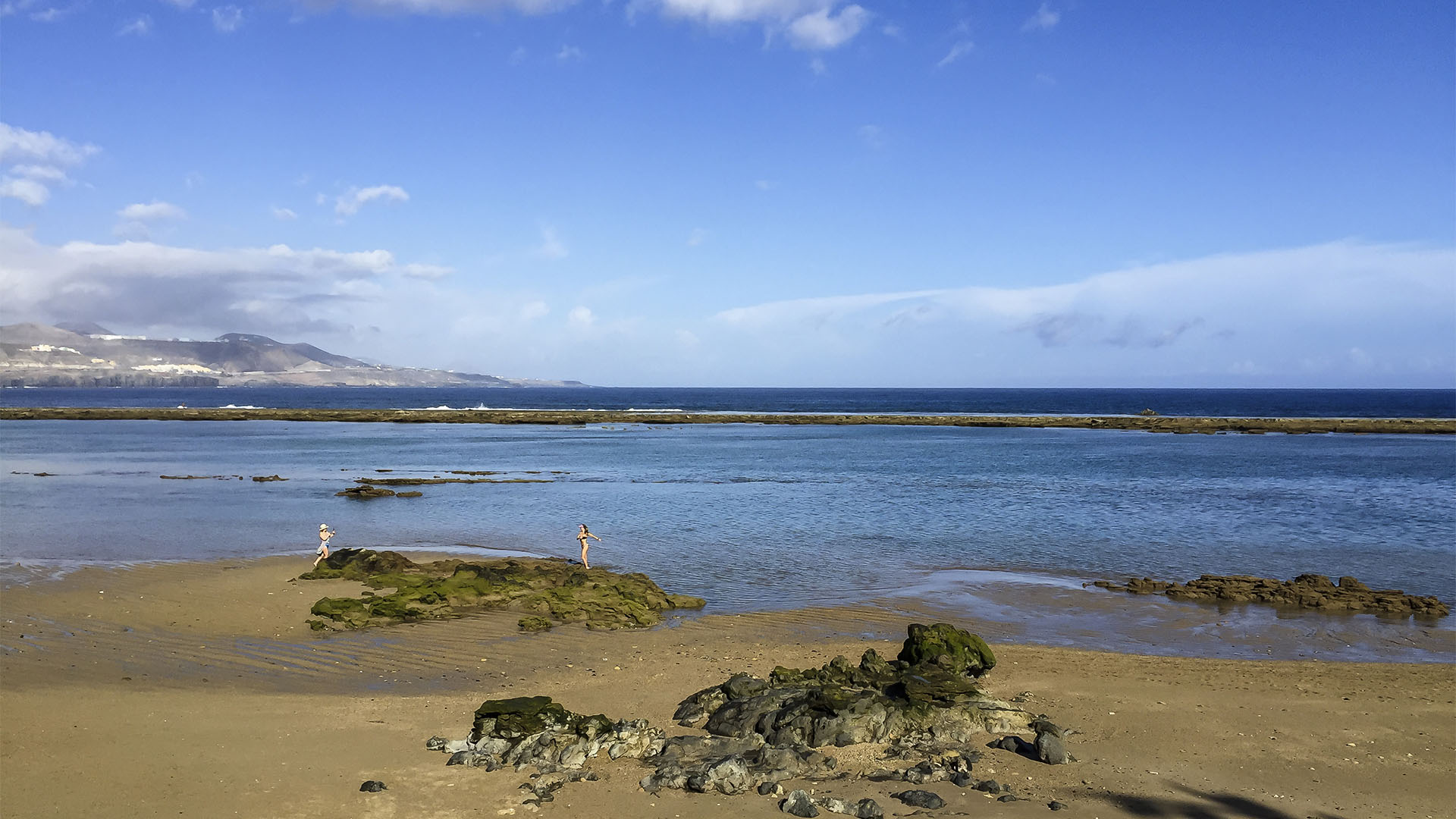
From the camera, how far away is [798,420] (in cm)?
10356

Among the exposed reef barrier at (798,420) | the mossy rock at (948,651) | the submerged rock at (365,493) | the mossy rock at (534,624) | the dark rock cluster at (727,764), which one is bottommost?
the mossy rock at (534,624)

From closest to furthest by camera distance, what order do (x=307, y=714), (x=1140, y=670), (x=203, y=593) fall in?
(x=307, y=714)
(x=1140, y=670)
(x=203, y=593)

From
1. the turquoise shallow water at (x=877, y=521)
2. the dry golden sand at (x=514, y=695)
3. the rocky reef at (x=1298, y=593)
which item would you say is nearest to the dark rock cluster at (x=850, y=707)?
the dry golden sand at (x=514, y=695)

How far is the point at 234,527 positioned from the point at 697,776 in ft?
77.0

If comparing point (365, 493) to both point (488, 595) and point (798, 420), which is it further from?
point (798, 420)

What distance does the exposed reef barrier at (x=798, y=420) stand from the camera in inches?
3398

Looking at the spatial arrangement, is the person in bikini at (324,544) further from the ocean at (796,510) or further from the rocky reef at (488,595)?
the ocean at (796,510)

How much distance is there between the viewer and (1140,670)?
14.0 m

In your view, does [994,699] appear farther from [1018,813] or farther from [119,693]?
[119,693]

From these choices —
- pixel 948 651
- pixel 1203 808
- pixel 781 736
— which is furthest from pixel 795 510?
pixel 1203 808

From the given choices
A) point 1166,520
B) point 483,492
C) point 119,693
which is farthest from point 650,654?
point 483,492

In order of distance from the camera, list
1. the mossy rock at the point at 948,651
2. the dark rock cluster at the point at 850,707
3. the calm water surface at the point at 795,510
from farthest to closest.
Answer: the calm water surface at the point at 795,510
the mossy rock at the point at 948,651
the dark rock cluster at the point at 850,707

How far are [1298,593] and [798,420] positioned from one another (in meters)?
84.3

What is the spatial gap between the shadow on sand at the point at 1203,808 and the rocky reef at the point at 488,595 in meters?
9.72
